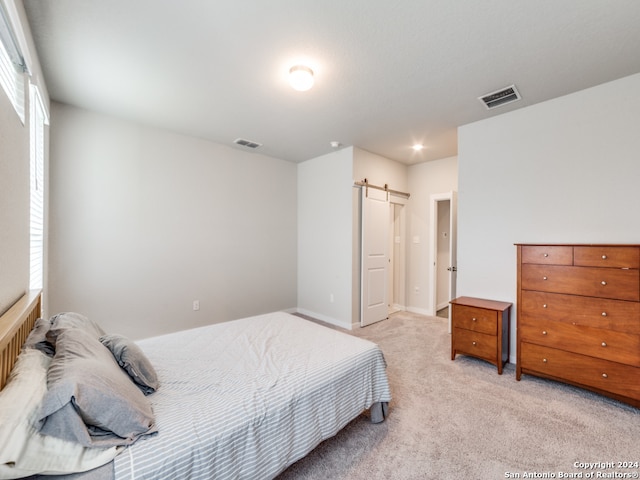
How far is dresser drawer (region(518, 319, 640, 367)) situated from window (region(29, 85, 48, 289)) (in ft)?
13.5

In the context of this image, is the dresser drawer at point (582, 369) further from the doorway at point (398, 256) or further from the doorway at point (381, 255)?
the doorway at point (398, 256)

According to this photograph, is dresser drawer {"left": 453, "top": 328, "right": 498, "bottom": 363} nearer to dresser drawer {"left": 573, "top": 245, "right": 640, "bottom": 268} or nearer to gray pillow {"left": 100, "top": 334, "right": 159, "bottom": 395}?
dresser drawer {"left": 573, "top": 245, "right": 640, "bottom": 268}

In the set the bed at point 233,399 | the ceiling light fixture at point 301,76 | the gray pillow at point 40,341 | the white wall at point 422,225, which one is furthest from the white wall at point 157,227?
the white wall at point 422,225

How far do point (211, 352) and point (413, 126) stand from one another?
318 cm

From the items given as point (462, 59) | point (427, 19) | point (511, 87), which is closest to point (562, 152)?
point (511, 87)

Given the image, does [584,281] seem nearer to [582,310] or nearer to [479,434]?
[582,310]

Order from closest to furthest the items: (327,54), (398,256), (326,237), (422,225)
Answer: (327,54) → (326,237) → (422,225) → (398,256)

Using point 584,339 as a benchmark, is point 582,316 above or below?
above

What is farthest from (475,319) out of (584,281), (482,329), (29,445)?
(29,445)

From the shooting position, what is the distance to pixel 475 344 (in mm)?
2865

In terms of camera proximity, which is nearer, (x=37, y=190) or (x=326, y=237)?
(x=37, y=190)

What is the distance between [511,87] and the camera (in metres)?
2.50

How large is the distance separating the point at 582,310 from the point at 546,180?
4.17 ft

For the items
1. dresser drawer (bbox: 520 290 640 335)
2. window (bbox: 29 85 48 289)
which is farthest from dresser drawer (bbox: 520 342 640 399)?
window (bbox: 29 85 48 289)
